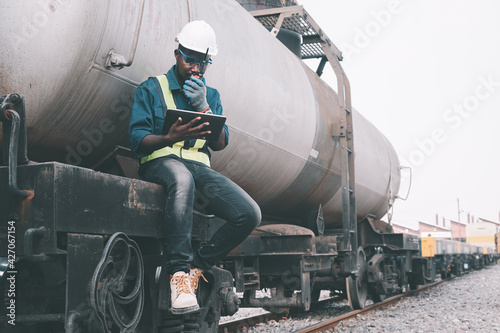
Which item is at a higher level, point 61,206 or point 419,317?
point 61,206

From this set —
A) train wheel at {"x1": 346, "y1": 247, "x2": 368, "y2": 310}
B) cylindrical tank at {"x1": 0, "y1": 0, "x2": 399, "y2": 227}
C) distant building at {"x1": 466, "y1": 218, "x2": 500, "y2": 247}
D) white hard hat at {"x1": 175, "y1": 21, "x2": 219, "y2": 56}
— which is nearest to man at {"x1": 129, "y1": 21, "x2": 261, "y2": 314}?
white hard hat at {"x1": 175, "y1": 21, "x2": 219, "y2": 56}

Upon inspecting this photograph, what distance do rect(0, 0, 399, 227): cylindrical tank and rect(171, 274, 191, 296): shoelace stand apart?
1.04 meters

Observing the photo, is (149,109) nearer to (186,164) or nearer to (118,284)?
(186,164)

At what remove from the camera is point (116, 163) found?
3439 millimetres

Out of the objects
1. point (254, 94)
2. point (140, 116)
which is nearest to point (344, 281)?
point (254, 94)

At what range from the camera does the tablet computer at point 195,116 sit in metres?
2.86

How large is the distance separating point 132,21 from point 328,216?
5.09 meters

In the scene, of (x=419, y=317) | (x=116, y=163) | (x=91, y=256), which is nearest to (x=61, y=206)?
(x=91, y=256)

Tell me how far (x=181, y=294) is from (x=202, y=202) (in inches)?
29.0

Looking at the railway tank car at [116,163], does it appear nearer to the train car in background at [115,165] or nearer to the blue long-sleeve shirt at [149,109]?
the train car in background at [115,165]

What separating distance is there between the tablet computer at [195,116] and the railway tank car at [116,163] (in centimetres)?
40

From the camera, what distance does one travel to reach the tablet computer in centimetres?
286

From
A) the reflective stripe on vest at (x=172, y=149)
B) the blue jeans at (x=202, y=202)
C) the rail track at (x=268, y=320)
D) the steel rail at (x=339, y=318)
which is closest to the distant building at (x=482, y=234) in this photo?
the steel rail at (x=339, y=318)

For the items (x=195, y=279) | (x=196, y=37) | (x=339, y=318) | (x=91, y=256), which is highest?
(x=196, y=37)
